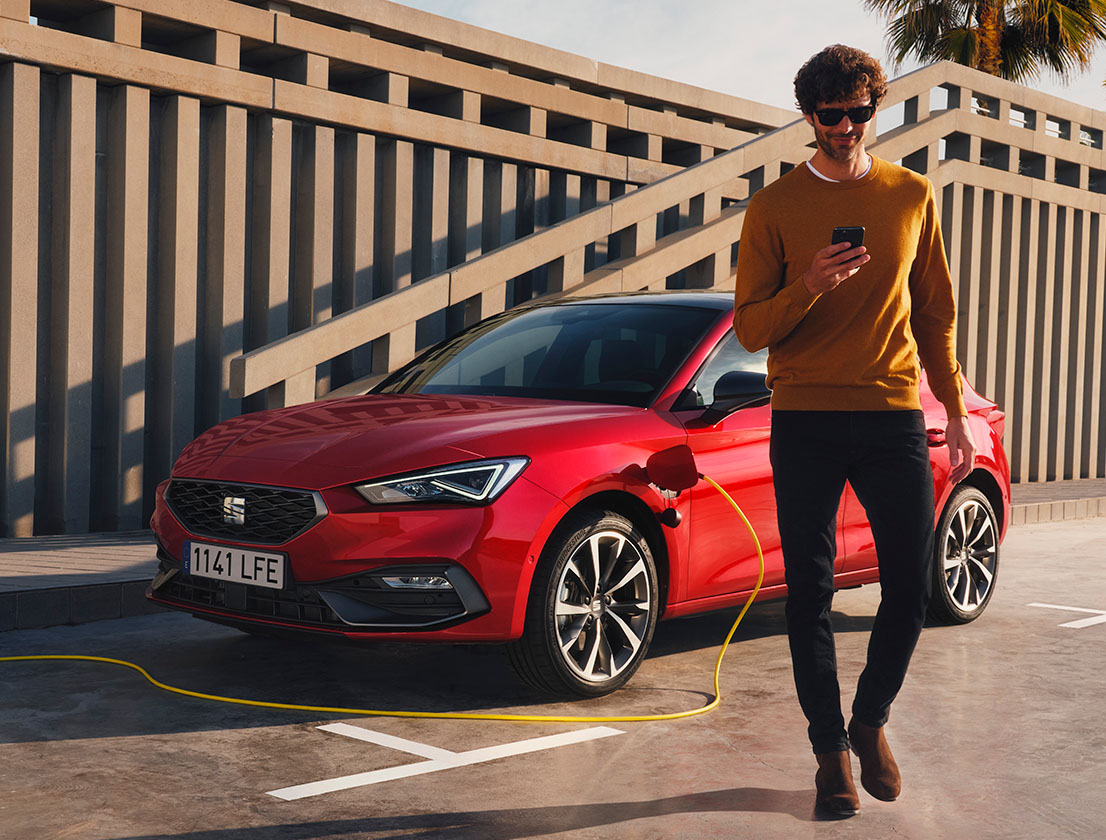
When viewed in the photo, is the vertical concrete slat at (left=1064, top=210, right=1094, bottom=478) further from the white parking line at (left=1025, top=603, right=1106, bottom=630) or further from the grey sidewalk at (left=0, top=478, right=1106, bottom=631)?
the grey sidewalk at (left=0, top=478, right=1106, bottom=631)

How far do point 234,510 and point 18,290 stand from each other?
14.0 ft

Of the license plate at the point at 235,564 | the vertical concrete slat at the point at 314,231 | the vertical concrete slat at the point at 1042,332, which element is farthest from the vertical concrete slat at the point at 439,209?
the vertical concrete slat at the point at 1042,332

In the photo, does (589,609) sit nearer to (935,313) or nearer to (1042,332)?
(935,313)

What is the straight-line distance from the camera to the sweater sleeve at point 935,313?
3.92 meters

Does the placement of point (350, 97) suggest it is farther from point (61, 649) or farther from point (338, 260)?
point (61, 649)

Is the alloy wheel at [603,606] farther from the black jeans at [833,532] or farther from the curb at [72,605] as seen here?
the curb at [72,605]

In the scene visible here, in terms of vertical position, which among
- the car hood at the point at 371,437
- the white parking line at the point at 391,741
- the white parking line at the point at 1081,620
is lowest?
the white parking line at the point at 1081,620

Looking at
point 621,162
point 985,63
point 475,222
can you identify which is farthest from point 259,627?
point 985,63

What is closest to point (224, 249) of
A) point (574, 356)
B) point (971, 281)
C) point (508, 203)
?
point (508, 203)

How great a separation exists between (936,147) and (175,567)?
416 inches

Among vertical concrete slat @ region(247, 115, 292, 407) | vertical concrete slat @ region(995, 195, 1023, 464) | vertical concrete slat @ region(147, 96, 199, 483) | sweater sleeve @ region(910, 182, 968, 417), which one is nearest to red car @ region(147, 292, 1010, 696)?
sweater sleeve @ region(910, 182, 968, 417)

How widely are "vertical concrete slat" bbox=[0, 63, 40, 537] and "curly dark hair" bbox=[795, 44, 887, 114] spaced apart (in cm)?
A: 608

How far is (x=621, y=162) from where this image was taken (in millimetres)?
12250

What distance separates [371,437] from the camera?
489 cm
